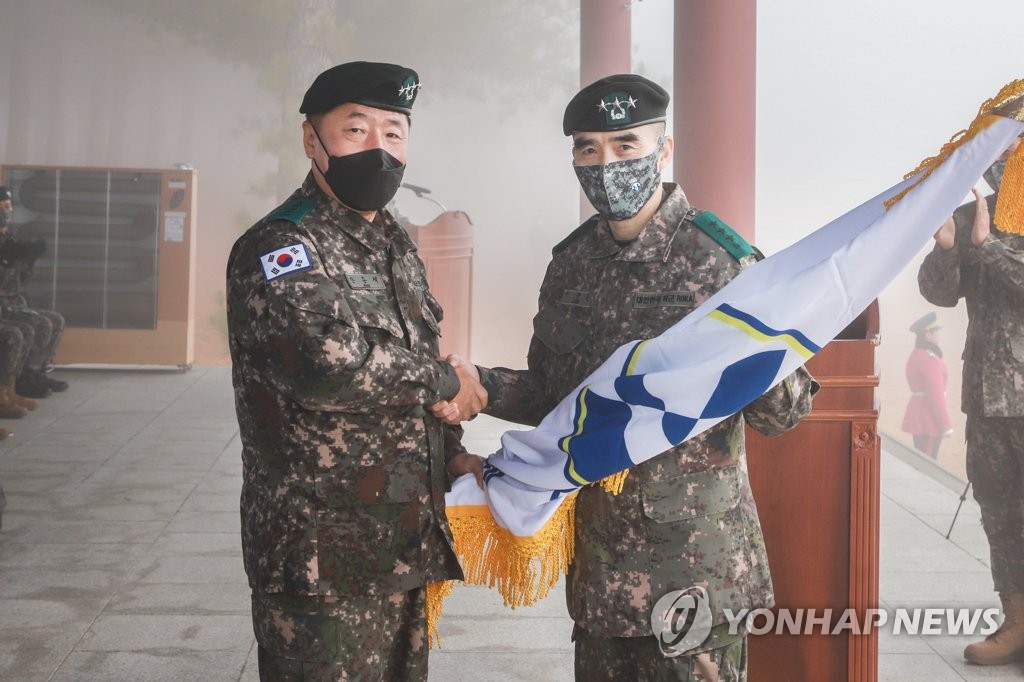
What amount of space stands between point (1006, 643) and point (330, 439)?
2.34 metres

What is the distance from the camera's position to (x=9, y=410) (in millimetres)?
6957

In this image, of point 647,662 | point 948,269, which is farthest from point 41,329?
point 647,662

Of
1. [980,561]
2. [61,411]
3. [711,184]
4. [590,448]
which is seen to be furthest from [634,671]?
[61,411]

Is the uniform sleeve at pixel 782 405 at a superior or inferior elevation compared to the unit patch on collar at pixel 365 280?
inferior

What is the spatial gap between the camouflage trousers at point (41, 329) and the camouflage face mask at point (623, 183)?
6.50 metres

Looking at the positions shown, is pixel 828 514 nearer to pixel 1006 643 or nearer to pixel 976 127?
pixel 976 127

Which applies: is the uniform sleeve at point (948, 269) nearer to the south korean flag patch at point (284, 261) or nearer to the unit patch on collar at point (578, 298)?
the unit patch on collar at point (578, 298)

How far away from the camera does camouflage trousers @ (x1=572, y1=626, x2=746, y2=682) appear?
6.06ft

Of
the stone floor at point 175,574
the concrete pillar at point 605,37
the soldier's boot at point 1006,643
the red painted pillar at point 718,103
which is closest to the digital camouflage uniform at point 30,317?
the stone floor at point 175,574

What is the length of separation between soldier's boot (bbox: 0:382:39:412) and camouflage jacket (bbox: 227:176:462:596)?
19.5 ft

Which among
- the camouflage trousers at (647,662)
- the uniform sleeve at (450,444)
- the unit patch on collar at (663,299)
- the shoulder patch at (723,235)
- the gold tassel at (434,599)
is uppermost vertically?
the shoulder patch at (723,235)

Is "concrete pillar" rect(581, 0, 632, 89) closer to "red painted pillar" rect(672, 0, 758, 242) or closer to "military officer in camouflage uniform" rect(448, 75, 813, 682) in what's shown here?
"red painted pillar" rect(672, 0, 758, 242)

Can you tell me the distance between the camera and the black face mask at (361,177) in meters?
1.93

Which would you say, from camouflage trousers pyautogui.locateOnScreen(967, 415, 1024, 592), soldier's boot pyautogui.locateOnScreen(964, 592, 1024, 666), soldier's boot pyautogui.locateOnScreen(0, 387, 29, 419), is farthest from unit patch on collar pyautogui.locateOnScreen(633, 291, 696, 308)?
soldier's boot pyautogui.locateOnScreen(0, 387, 29, 419)
